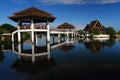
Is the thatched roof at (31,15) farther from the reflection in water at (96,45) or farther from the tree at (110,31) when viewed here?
the tree at (110,31)

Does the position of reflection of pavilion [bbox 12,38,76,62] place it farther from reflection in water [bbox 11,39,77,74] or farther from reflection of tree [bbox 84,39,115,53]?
reflection of tree [bbox 84,39,115,53]

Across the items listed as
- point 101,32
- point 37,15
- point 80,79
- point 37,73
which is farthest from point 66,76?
point 101,32

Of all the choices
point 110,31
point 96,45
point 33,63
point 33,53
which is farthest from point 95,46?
point 110,31

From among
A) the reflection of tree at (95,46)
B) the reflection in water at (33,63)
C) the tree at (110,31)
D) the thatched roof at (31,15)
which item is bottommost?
the reflection in water at (33,63)

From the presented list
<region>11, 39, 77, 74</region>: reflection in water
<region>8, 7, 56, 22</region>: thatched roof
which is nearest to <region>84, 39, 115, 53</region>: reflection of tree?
<region>11, 39, 77, 74</region>: reflection in water

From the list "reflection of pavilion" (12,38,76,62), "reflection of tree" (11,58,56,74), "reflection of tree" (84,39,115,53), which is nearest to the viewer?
"reflection of tree" (11,58,56,74)

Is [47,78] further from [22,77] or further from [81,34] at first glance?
[81,34]

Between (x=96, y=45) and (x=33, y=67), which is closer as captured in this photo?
(x=33, y=67)

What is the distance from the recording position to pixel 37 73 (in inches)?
373

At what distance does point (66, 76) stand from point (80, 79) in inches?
32.0

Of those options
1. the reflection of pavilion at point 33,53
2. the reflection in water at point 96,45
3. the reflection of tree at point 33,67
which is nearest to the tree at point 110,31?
the reflection in water at point 96,45

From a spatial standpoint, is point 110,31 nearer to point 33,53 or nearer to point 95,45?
point 95,45

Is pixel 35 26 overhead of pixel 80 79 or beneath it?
overhead

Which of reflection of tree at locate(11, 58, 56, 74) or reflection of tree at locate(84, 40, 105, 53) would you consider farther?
reflection of tree at locate(84, 40, 105, 53)
